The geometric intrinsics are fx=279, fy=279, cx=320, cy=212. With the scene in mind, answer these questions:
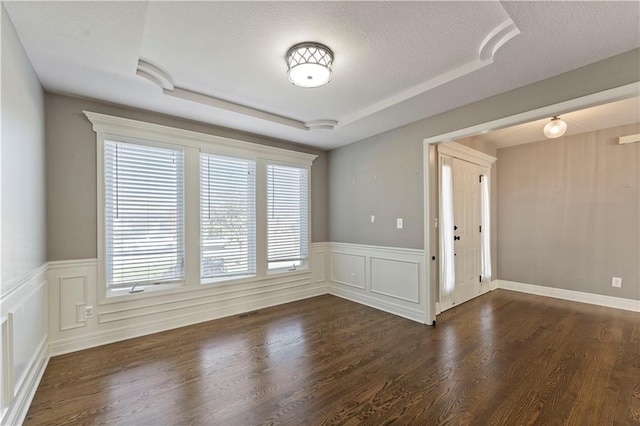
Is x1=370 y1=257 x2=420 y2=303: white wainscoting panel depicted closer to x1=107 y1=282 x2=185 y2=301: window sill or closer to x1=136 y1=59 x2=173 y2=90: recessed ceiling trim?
x1=107 y1=282 x2=185 y2=301: window sill

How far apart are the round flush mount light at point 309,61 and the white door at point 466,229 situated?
9.30 feet

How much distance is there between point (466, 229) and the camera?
4602 mm

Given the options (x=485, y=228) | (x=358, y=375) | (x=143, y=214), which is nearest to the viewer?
(x=358, y=375)

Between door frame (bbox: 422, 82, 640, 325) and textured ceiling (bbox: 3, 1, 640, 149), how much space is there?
0.29m

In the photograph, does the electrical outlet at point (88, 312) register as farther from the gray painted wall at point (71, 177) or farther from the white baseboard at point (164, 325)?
the gray painted wall at point (71, 177)

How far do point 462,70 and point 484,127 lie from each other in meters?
0.78

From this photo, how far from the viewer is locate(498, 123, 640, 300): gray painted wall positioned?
13.4 ft

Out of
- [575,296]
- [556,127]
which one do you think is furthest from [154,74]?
[575,296]

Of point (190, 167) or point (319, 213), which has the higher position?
point (190, 167)

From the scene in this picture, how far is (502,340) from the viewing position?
121 inches

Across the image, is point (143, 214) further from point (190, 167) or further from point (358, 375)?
point (358, 375)

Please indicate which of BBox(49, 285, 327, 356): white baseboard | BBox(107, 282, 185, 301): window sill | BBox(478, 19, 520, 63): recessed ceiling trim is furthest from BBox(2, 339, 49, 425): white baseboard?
BBox(478, 19, 520, 63): recessed ceiling trim

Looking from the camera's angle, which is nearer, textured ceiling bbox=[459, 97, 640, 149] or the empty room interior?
the empty room interior

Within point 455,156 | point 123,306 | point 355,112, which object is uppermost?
point 355,112
